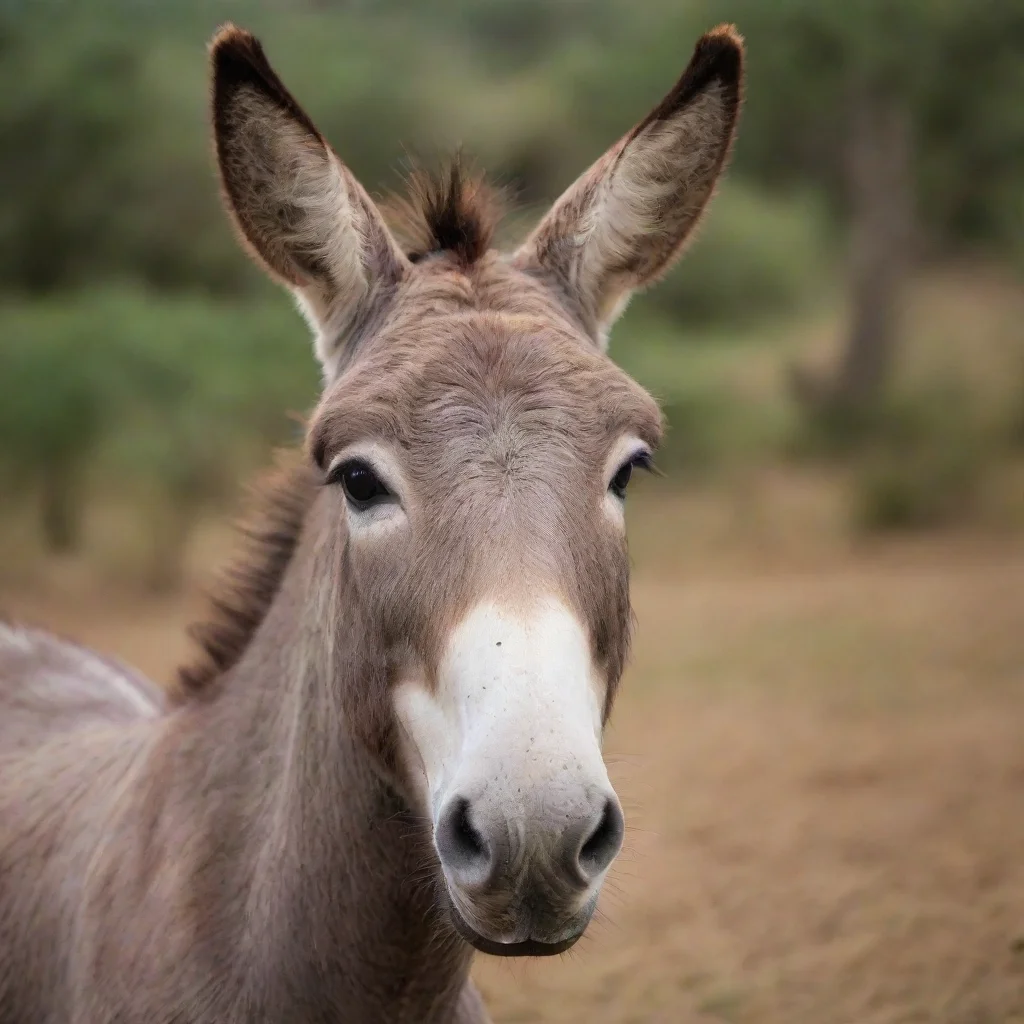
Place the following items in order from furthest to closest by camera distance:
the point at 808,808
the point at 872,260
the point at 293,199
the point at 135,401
→ the point at 872,260 → the point at 135,401 → the point at 808,808 → the point at 293,199

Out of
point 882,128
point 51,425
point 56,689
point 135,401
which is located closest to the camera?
point 56,689

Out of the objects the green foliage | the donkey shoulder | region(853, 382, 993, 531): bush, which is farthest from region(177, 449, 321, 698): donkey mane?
region(853, 382, 993, 531): bush

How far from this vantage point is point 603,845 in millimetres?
1909

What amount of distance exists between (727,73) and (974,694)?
745 cm

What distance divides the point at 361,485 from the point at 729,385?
1614 cm

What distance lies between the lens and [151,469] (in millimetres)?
13984

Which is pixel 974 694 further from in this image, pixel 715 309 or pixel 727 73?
pixel 715 309

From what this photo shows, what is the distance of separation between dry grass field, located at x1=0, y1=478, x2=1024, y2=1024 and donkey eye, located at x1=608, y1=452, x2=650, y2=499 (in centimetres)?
74

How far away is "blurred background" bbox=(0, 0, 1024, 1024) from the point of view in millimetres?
7852

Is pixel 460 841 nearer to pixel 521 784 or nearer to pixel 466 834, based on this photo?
pixel 466 834

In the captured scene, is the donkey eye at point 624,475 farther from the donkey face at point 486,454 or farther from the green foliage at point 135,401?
the green foliage at point 135,401

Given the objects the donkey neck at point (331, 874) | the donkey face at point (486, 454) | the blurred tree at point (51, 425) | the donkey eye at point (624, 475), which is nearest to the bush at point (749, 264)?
the blurred tree at point (51, 425)

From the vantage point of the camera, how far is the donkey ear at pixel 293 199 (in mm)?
2520

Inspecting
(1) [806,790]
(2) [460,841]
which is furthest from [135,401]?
(2) [460,841]
